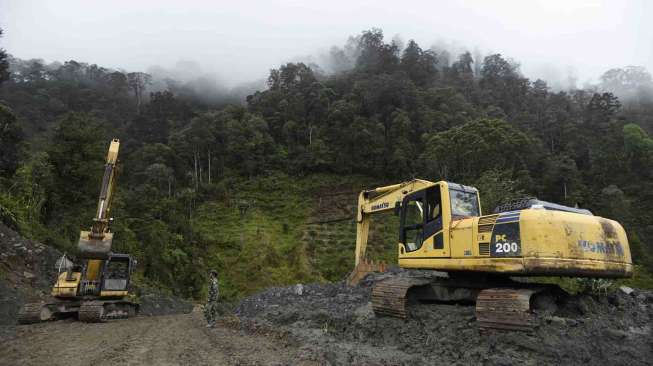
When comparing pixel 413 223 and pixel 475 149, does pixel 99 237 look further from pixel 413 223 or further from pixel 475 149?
pixel 475 149

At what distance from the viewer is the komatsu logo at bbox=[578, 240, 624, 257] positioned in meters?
7.70

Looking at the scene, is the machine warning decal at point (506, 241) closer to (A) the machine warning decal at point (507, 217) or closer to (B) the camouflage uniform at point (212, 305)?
(A) the machine warning decal at point (507, 217)

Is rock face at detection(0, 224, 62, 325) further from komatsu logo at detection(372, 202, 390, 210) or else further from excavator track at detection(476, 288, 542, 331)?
excavator track at detection(476, 288, 542, 331)

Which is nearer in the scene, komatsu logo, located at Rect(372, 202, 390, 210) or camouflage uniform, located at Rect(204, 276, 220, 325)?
camouflage uniform, located at Rect(204, 276, 220, 325)

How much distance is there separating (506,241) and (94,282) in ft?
42.0

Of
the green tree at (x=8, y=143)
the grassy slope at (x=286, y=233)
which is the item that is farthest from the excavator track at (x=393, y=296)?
the green tree at (x=8, y=143)

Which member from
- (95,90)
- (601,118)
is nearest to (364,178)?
(601,118)

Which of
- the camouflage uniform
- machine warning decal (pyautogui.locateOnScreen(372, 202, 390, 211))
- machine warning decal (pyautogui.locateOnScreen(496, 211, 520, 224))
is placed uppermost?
machine warning decal (pyautogui.locateOnScreen(372, 202, 390, 211))

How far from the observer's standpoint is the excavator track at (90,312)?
13648mm

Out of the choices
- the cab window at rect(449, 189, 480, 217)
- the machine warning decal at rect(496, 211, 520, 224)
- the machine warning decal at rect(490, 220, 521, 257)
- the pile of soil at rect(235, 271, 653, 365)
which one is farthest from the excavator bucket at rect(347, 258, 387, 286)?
the machine warning decal at rect(496, 211, 520, 224)

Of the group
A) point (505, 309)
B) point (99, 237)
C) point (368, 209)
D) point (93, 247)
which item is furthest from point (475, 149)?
point (505, 309)

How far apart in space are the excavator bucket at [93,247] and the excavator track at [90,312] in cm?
143

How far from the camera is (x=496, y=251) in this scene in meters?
7.86

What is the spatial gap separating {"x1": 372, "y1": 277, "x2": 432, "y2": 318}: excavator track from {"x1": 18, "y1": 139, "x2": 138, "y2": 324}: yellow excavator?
881cm
